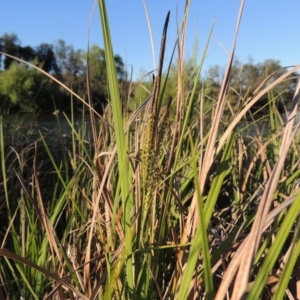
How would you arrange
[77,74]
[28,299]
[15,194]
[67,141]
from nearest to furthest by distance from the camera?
[28,299]
[15,194]
[67,141]
[77,74]

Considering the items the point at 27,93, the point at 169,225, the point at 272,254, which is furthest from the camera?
the point at 27,93

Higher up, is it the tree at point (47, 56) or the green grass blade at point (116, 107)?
the tree at point (47, 56)

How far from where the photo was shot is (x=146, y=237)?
0.35 m

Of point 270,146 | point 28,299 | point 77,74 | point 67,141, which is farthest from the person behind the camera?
point 77,74

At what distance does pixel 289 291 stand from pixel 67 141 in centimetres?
110

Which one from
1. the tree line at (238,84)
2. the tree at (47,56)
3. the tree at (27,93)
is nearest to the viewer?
the tree line at (238,84)

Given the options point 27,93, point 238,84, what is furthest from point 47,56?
point 238,84

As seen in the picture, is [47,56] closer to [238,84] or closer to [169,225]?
[238,84]

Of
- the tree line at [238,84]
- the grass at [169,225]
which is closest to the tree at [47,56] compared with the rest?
the tree line at [238,84]

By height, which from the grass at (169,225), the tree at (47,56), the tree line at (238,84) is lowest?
the grass at (169,225)

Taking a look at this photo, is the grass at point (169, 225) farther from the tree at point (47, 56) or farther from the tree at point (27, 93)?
the tree at point (47, 56)

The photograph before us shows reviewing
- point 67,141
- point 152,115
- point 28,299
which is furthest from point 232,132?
point 67,141

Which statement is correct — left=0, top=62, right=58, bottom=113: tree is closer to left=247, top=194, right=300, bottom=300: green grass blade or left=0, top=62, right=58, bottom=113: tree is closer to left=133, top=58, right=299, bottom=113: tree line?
left=133, top=58, right=299, bottom=113: tree line

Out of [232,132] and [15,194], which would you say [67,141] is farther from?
[232,132]
